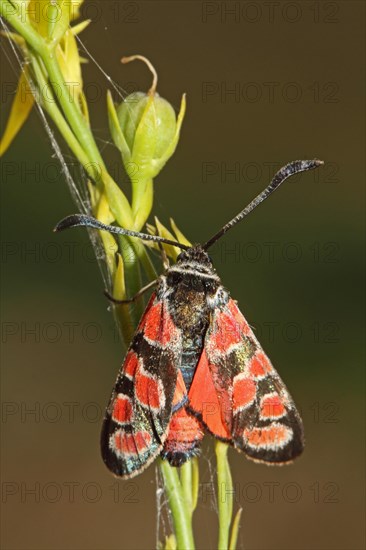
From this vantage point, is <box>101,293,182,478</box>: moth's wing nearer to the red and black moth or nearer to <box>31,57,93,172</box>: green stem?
the red and black moth

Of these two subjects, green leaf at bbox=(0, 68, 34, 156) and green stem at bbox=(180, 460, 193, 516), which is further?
green leaf at bbox=(0, 68, 34, 156)

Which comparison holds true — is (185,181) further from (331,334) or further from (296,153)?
(331,334)

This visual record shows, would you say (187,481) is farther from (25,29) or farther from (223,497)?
(25,29)

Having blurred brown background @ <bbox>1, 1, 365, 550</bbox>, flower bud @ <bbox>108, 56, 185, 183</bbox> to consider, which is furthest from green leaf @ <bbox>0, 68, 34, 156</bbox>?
blurred brown background @ <bbox>1, 1, 365, 550</bbox>

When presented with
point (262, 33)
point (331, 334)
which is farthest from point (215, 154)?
point (331, 334)

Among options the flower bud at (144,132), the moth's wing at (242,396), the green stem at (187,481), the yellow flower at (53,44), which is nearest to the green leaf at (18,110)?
the yellow flower at (53,44)

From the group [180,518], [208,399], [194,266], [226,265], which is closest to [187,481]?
[180,518]

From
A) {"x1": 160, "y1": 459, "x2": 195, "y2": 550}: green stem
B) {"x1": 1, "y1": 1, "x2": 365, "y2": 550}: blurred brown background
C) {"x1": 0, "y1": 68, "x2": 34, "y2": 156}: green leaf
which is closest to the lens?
{"x1": 160, "y1": 459, "x2": 195, "y2": 550}: green stem
